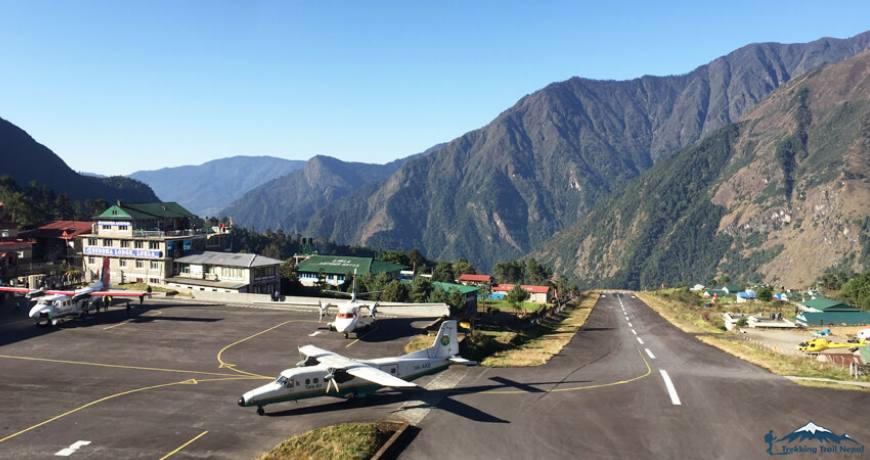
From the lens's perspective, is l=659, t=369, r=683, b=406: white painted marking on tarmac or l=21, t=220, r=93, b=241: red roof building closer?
l=659, t=369, r=683, b=406: white painted marking on tarmac

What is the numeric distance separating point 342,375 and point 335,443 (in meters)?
6.43

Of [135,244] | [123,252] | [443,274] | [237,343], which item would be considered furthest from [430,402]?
[443,274]

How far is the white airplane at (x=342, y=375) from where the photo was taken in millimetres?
31516

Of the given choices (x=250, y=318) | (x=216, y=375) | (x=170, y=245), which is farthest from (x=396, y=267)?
(x=216, y=375)

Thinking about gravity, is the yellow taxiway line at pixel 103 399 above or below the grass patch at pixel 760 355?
above

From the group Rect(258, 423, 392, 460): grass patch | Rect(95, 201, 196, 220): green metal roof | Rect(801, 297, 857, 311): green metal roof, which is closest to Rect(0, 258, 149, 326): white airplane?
Rect(95, 201, 196, 220): green metal roof

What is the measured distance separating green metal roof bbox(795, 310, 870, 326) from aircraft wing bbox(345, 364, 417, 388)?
93.5m

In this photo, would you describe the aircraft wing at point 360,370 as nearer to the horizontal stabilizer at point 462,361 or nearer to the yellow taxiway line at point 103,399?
the horizontal stabilizer at point 462,361

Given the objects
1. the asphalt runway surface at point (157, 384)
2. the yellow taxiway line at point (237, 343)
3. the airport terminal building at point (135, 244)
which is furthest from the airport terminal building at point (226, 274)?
the yellow taxiway line at point (237, 343)

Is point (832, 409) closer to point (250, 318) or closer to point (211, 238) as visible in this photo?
point (250, 318)

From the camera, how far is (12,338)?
51.1 m

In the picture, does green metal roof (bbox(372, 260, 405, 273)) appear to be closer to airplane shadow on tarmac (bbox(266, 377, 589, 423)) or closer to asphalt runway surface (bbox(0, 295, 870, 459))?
asphalt runway surface (bbox(0, 295, 870, 459))

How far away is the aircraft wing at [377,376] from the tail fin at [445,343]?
210 inches

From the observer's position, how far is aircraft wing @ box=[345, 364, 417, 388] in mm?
30781
